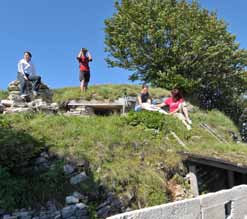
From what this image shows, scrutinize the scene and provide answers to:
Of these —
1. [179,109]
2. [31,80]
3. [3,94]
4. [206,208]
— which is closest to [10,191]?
[206,208]

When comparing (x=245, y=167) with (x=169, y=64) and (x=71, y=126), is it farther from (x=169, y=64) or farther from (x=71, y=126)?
(x=169, y=64)

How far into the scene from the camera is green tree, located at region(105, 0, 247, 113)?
1900 cm

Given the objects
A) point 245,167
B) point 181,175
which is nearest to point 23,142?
point 181,175

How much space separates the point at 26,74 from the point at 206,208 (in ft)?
26.5

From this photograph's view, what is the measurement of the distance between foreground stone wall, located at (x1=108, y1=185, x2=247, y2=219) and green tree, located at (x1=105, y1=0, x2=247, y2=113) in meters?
14.0

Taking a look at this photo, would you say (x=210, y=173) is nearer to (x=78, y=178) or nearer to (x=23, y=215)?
(x=78, y=178)

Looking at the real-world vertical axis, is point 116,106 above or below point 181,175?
above

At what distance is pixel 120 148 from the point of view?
791 cm

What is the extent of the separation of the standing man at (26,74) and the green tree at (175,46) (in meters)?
9.38

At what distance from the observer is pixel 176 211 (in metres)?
3.47

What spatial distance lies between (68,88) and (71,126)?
5.60 meters

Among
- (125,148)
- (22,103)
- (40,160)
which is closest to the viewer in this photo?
(40,160)

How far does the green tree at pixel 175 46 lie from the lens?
19.0m

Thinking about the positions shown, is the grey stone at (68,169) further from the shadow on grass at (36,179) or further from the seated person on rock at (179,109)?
the seated person on rock at (179,109)
